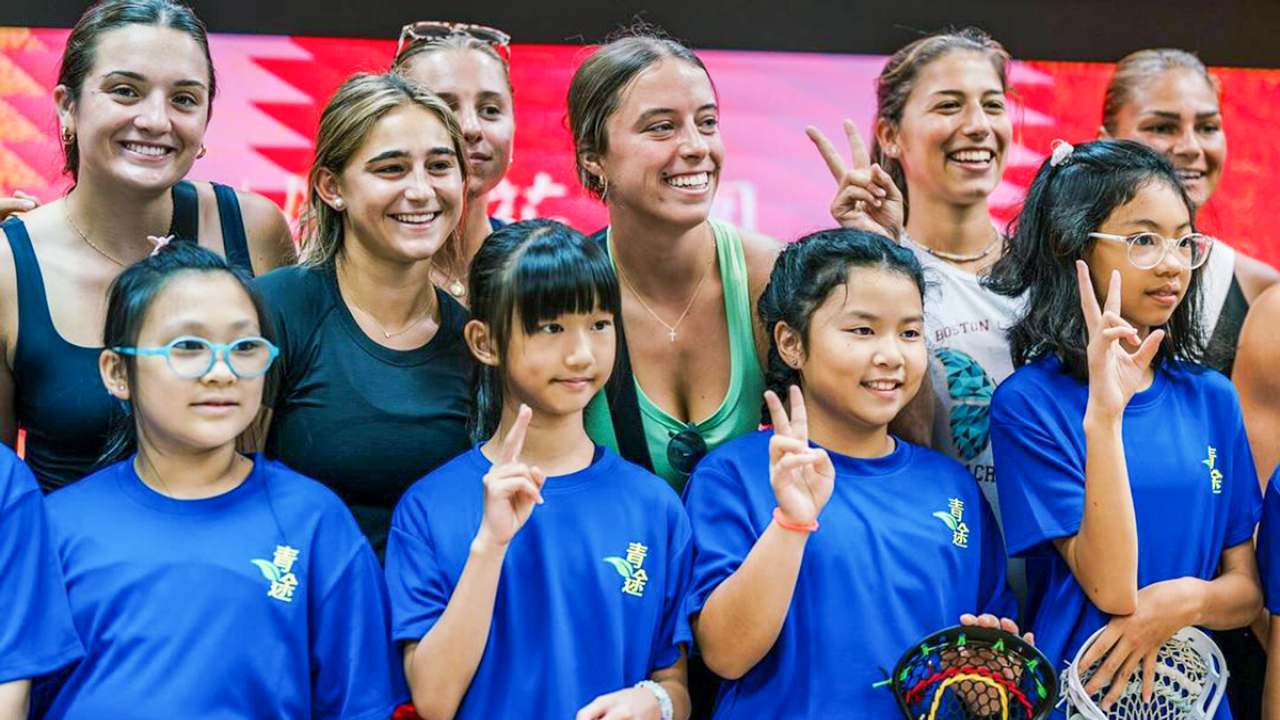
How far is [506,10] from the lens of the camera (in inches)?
184

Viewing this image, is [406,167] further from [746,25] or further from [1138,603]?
[746,25]

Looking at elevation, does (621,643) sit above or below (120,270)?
below

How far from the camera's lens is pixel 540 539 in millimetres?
2494

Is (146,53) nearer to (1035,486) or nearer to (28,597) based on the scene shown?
(28,597)

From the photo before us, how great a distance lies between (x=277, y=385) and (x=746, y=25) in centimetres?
264

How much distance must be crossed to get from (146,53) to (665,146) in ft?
3.50

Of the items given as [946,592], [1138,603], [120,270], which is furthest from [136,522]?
[1138,603]

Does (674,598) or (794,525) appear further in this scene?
(674,598)

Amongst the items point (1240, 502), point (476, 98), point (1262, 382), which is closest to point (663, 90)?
point (476, 98)

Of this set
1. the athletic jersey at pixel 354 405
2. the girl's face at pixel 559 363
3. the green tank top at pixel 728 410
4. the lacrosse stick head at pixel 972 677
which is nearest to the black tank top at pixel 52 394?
the athletic jersey at pixel 354 405

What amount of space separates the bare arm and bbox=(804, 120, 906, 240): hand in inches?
34.3

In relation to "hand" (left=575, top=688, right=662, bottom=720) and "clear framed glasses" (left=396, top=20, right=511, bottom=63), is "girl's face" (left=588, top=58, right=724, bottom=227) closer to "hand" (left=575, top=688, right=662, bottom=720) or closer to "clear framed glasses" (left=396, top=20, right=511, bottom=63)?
"clear framed glasses" (left=396, top=20, right=511, bottom=63)

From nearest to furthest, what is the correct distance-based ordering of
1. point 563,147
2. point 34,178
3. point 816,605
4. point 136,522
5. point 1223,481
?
1. point 136,522
2. point 816,605
3. point 1223,481
4. point 34,178
5. point 563,147

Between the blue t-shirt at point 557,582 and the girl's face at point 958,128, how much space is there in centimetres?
125
